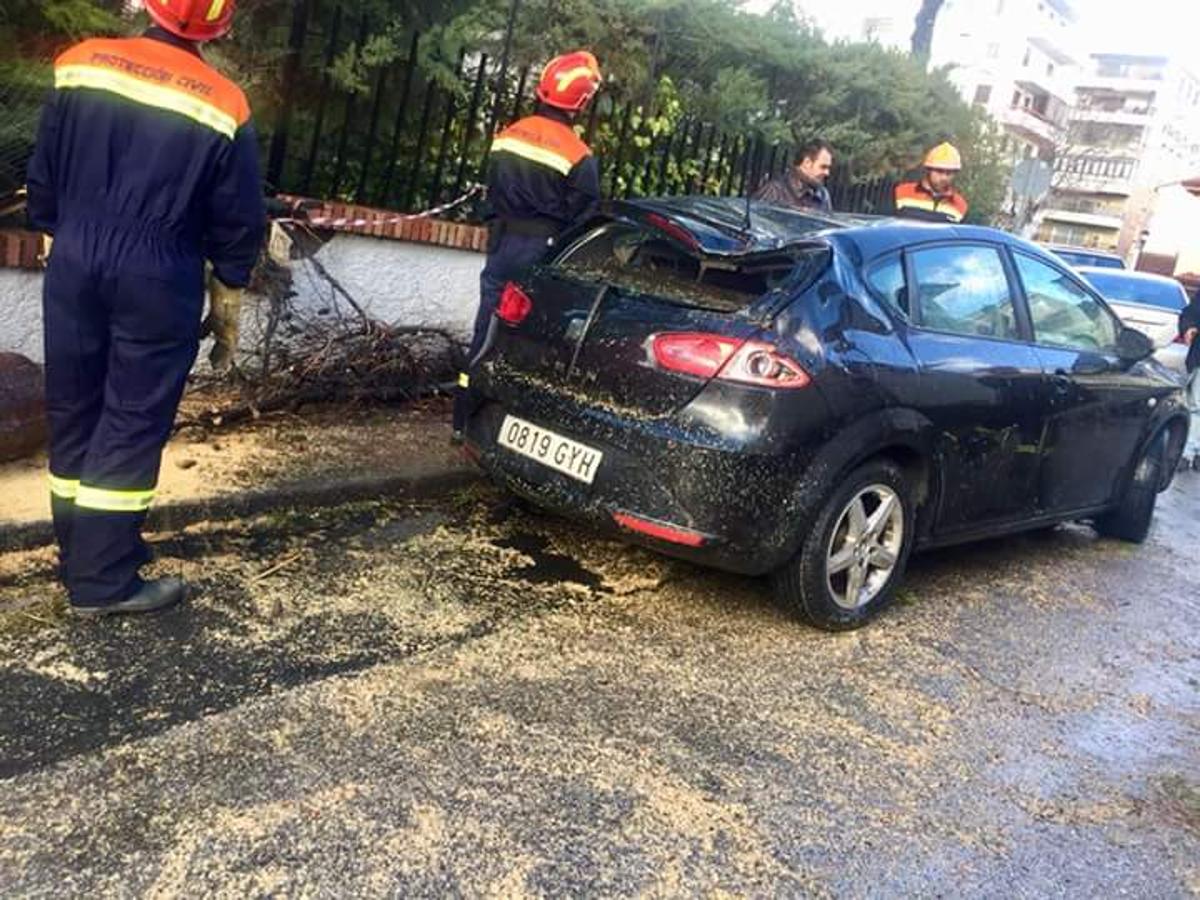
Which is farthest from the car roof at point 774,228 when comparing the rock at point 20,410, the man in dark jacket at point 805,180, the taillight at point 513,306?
the rock at point 20,410

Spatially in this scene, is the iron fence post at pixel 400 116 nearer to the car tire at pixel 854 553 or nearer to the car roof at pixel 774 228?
the car roof at pixel 774 228

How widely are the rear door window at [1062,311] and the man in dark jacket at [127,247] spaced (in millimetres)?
3335

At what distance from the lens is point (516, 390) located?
13.1 ft

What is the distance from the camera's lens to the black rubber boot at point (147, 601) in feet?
10.6

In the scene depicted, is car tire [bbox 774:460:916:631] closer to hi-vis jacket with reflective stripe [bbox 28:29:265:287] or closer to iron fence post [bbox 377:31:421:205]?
hi-vis jacket with reflective stripe [bbox 28:29:265:287]

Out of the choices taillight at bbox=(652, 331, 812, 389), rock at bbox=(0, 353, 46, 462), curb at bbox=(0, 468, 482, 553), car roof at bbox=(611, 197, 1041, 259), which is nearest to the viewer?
A: taillight at bbox=(652, 331, 812, 389)

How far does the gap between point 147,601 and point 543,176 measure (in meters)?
2.79

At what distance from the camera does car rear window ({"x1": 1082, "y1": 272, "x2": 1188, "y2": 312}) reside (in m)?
15.4

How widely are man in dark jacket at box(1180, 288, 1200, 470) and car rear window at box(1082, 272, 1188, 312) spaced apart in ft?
19.6

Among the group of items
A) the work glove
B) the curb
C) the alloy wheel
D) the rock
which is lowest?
the curb

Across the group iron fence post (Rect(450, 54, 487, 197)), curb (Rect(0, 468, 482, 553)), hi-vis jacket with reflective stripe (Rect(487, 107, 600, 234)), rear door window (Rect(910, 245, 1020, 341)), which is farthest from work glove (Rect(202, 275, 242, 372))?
iron fence post (Rect(450, 54, 487, 197))

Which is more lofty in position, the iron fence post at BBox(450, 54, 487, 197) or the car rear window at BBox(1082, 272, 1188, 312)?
the car rear window at BBox(1082, 272, 1188, 312)

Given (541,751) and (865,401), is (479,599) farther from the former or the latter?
(865,401)

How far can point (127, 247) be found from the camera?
301 cm
